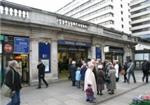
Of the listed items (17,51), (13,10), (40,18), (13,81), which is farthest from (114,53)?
(13,81)

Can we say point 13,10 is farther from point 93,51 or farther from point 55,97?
point 93,51

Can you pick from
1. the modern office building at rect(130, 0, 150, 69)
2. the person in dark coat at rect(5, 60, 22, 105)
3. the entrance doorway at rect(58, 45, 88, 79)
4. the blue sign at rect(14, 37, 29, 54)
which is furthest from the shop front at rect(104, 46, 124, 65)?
the modern office building at rect(130, 0, 150, 69)

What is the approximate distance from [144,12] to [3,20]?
7148 centimetres

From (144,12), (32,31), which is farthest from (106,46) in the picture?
(144,12)

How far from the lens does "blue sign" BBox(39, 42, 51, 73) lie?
15898 mm

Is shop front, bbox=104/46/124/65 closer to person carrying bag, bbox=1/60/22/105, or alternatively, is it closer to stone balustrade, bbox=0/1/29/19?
stone balustrade, bbox=0/1/29/19

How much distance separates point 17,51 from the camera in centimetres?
1438

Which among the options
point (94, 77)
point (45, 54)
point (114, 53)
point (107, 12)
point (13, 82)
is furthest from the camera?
point (107, 12)

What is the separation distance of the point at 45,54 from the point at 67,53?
3.09 m

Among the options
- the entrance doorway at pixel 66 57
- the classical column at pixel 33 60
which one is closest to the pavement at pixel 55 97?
the classical column at pixel 33 60

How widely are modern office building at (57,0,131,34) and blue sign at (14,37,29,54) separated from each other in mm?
54896

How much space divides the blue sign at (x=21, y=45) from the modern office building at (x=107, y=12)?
54.9m

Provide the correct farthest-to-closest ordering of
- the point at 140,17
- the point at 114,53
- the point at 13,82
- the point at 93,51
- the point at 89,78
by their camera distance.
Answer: the point at 140,17 < the point at 114,53 < the point at 93,51 < the point at 89,78 < the point at 13,82

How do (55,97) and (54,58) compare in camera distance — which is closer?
(55,97)
